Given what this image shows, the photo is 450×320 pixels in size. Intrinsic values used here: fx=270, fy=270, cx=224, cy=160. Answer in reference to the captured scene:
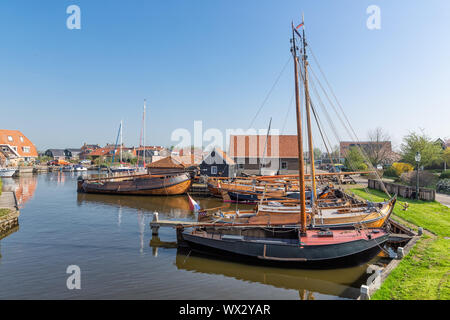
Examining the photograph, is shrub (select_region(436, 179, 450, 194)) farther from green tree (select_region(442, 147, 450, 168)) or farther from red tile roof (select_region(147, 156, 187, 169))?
red tile roof (select_region(147, 156, 187, 169))

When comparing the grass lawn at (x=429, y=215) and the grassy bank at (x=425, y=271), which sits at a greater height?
the grass lawn at (x=429, y=215)

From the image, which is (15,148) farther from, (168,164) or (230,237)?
(230,237)

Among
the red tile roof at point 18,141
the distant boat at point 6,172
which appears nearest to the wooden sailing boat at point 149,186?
the distant boat at point 6,172

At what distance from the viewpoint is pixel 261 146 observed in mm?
52688

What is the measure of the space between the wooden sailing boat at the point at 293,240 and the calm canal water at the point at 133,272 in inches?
28.0

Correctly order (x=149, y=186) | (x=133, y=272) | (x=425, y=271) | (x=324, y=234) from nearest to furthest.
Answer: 1. (x=425, y=271)
2. (x=133, y=272)
3. (x=324, y=234)
4. (x=149, y=186)

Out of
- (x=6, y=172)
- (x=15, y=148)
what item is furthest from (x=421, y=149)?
(x=15, y=148)

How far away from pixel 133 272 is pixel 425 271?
40.6ft

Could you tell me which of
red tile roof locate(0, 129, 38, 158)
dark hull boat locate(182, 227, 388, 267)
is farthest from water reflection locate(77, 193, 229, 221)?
red tile roof locate(0, 129, 38, 158)

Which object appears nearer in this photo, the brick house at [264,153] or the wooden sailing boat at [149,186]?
the wooden sailing boat at [149,186]

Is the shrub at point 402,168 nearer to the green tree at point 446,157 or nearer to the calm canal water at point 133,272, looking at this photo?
the green tree at point 446,157

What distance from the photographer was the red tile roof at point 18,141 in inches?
2932

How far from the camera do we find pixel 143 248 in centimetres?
1634
